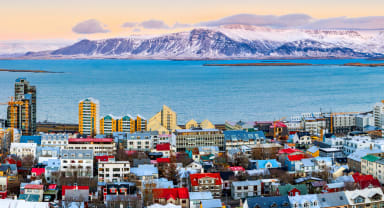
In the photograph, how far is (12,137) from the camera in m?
17.3

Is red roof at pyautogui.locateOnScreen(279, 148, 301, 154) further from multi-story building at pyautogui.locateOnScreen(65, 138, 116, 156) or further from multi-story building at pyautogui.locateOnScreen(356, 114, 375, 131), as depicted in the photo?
multi-story building at pyautogui.locateOnScreen(356, 114, 375, 131)

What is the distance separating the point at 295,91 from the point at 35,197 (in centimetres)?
3367

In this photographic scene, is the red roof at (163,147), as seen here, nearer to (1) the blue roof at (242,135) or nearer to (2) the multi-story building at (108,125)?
(1) the blue roof at (242,135)

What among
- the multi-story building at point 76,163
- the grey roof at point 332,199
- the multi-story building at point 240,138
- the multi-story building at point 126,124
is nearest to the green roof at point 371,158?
the grey roof at point 332,199

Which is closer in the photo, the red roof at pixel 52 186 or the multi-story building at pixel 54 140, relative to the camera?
the red roof at pixel 52 186

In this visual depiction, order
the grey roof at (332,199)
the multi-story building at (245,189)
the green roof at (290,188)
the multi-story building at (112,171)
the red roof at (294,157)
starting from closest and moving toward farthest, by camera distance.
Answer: the grey roof at (332,199)
the green roof at (290,188)
the multi-story building at (245,189)
the multi-story building at (112,171)
the red roof at (294,157)

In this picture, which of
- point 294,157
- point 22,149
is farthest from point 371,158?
point 22,149

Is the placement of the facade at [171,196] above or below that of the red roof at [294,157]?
below

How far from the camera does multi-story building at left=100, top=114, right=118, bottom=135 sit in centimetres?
1927

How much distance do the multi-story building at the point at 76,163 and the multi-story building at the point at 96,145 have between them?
1691 millimetres

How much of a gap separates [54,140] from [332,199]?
8.90 metres

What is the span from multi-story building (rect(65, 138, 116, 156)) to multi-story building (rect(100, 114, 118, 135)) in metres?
3.11

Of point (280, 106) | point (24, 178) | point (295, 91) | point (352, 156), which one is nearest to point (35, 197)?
point (24, 178)

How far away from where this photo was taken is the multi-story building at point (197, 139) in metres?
16.8
